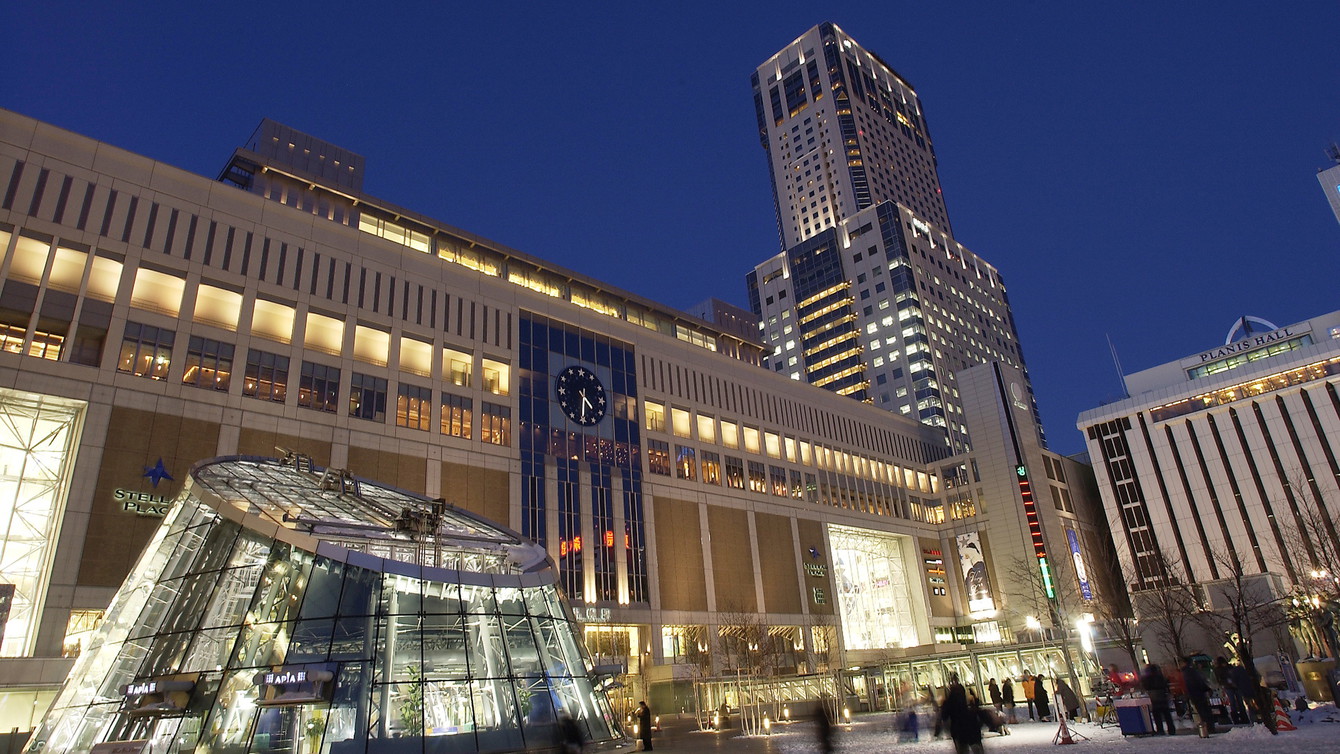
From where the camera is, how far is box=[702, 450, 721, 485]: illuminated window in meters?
71.6

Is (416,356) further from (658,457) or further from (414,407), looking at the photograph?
(658,457)

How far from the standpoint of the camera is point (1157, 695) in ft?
76.4

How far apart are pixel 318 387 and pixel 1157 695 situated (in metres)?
47.5

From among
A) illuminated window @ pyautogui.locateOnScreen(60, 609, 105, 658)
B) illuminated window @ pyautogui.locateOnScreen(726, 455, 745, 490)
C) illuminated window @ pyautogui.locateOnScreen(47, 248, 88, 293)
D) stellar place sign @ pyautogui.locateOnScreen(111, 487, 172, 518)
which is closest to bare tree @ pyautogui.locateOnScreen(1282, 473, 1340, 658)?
illuminated window @ pyautogui.locateOnScreen(726, 455, 745, 490)

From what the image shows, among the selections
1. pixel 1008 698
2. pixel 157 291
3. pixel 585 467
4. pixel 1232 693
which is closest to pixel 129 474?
pixel 157 291

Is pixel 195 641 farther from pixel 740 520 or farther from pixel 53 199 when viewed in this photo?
pixel 740 520

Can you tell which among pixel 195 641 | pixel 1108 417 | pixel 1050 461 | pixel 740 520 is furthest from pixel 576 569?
pixel 1108 417

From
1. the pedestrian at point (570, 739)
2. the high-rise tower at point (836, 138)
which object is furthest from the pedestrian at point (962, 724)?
the high-rise tower at point (836, 138)

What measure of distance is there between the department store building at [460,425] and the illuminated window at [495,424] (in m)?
0.21

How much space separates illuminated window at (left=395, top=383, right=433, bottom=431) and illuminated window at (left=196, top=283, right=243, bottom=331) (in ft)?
36.9

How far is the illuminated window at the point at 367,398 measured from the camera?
52531 millimetres

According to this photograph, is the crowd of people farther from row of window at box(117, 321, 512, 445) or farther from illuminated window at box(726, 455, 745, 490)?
illuminated window at box(726, 455, 745, 490)

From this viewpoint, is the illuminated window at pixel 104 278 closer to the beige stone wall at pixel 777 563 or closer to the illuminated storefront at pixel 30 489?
the illuminated storefront at pixel 30 489

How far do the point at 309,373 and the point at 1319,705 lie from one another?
2137 inches
